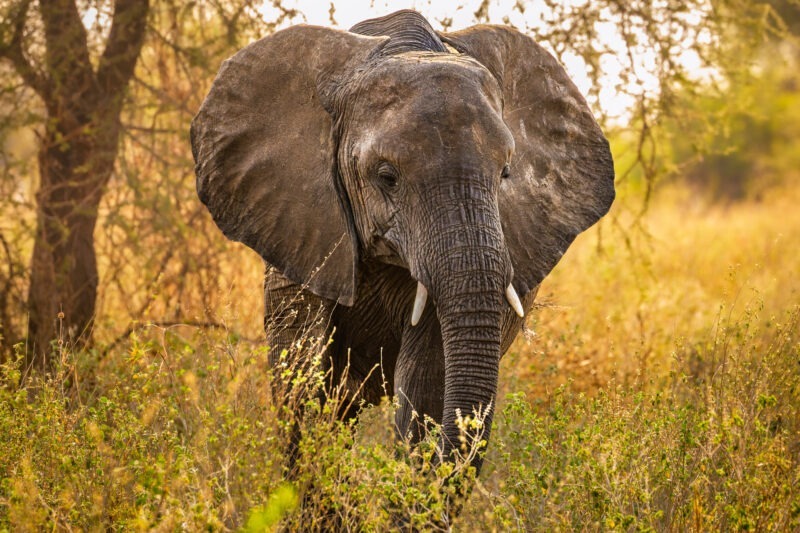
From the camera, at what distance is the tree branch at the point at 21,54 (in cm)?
718

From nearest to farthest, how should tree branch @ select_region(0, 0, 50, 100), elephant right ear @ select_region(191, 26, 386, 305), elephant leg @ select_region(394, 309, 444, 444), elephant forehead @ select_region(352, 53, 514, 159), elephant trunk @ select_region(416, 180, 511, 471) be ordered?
elephant trunk @ select_region(416, 180, 511, 471) → elephant forehead @ select_region(352, 53, 514, 159) → elephant leg @ select_region(394, 309, 444, 444) → elephant right ear @ select_region(191, 26, 386, 305) → tree branch @ select_region(0, 0, 50, 100)

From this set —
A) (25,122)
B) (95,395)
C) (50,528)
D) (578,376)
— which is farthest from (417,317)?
(25,122)

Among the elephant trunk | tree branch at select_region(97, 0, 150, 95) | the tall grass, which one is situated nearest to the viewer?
the tall grass

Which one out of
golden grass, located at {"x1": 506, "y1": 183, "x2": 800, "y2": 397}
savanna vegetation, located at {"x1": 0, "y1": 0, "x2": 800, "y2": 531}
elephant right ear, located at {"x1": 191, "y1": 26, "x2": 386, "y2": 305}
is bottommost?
golden grass, located at {"x1": 506, "y1": 183, "x2": 800, "y2": 397}

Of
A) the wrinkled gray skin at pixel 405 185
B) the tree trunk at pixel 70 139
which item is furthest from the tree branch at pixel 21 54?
the wrinkled gray skin at pixel 405 185

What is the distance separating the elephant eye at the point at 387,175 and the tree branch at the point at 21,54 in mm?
3817

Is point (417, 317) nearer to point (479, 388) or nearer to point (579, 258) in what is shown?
point (479, 388)

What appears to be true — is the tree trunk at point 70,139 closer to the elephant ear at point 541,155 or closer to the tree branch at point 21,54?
the tree branch at point 21,54

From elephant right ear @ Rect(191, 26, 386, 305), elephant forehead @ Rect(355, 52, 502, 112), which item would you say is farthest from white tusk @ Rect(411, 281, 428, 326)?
elephant forehead @ Rect(355, 52, 502, 112)

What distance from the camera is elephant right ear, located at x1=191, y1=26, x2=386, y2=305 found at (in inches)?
182

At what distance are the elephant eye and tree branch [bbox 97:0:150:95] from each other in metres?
3.65

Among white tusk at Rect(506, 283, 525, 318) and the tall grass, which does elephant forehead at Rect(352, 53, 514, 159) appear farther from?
the tall grass

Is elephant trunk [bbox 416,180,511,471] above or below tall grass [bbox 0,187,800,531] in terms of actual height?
above

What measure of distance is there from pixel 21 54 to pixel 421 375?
162 inches
